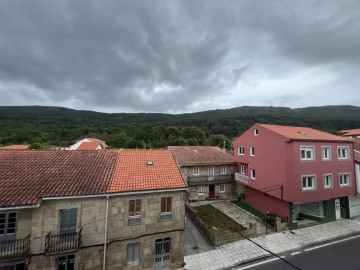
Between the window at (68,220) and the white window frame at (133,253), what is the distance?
12.0 feet

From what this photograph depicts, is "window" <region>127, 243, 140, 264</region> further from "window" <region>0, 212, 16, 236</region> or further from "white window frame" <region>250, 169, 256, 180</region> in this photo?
"white window frame" <region>250, 169, 256, 180</region>

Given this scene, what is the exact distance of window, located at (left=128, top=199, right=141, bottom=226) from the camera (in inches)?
502

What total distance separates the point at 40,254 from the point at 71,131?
9140 cm

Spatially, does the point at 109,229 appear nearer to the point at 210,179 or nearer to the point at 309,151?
the point at 210,179

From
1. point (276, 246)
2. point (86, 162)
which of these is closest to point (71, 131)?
point (86, 162)

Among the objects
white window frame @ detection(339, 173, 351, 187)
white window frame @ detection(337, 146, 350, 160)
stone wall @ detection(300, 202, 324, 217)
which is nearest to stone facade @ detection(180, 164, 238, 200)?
stone wall @ detection(300, 202, 324, 217)

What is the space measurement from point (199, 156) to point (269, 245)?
50.8 ft

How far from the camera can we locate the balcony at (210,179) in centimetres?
2734

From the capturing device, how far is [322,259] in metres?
14.5

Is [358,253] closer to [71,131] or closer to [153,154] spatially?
[153,154]

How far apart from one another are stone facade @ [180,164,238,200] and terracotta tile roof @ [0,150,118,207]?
47.1ft

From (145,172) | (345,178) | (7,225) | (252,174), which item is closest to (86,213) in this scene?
(7,225)

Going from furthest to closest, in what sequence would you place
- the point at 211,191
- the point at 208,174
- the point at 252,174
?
the point at 211,191 < the point at 208,174 < the point at 252,174

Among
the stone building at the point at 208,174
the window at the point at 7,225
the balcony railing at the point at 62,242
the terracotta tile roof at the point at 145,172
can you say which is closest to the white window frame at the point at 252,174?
the stone building at the point at 208,174
